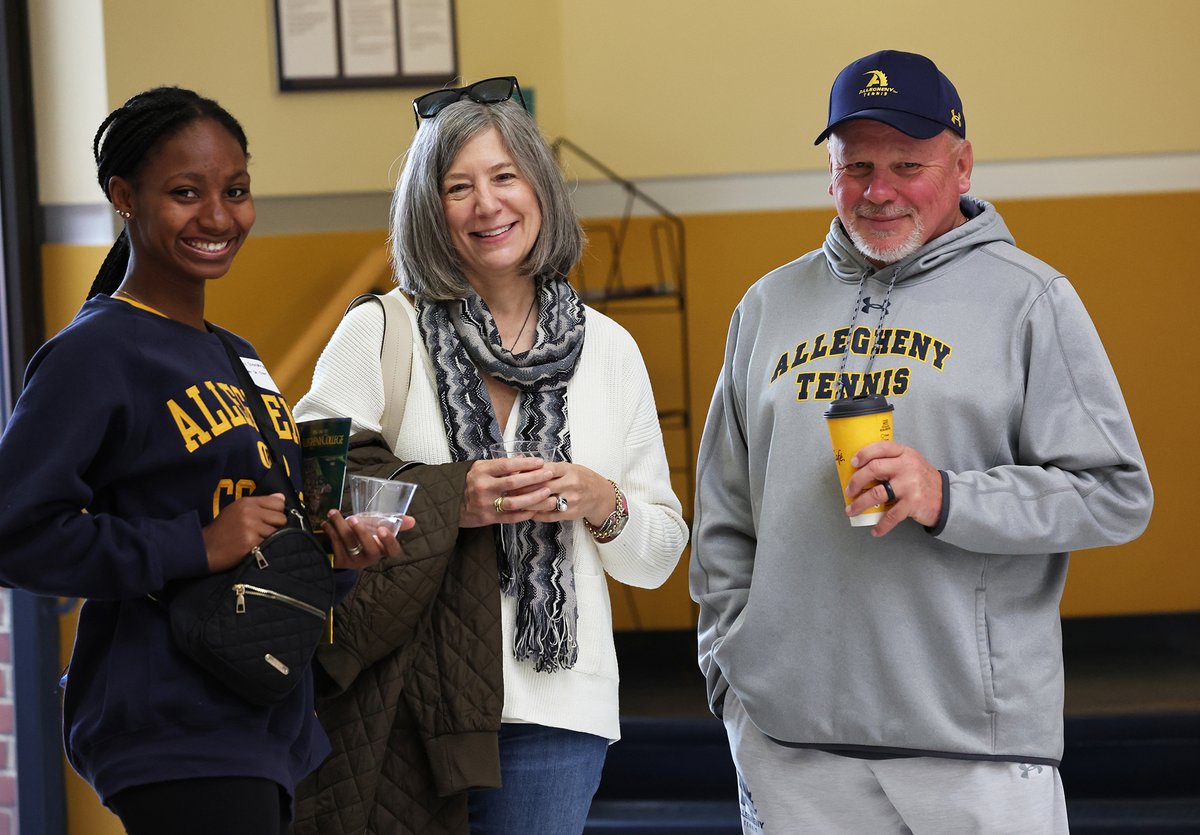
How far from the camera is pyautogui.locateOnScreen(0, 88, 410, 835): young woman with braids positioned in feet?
4.31

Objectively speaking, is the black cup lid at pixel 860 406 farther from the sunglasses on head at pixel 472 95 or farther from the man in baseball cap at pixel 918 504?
the sunglasses on head at pixel 472 95

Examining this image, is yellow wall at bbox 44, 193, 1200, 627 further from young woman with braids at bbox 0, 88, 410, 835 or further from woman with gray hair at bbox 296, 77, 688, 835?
young woman with braids at bbox 0, 88, 410, 835

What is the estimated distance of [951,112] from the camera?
5.96ft

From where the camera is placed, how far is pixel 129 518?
1377 millimetres

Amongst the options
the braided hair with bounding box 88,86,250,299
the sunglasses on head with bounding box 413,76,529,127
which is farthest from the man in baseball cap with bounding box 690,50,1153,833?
the braided hair with bounding box 88,86,250,299

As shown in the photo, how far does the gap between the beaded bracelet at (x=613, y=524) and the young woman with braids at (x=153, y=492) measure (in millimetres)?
450

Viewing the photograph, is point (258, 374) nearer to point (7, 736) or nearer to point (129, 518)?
point (129, 518)

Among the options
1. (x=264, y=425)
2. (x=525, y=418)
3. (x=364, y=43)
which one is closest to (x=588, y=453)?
(x=525, y=418)

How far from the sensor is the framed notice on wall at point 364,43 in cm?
367

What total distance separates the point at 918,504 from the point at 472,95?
867 mm

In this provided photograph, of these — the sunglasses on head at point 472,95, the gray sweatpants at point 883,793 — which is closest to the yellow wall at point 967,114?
the sunglasses on head at point 472,95

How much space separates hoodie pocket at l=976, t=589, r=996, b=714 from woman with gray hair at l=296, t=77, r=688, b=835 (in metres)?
0.45

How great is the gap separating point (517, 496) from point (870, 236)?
1.98 ft

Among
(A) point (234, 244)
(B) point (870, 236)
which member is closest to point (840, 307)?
(B) point (870, 236)
